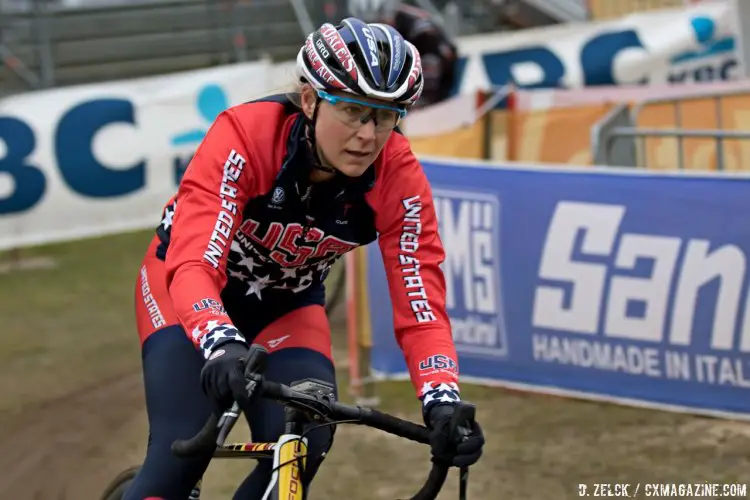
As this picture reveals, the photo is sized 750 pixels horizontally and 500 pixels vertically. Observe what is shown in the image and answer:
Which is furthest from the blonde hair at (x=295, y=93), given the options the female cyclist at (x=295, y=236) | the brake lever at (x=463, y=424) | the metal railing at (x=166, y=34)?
the metal railing at (x=166, y=34)

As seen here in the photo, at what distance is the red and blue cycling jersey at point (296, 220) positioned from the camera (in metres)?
3.83

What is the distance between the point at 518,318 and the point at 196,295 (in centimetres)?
416

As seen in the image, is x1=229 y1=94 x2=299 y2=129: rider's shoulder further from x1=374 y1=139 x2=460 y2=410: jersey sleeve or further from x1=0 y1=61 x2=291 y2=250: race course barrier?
→ x1=0 y1=61 x2=291 y2=250: race course barrier

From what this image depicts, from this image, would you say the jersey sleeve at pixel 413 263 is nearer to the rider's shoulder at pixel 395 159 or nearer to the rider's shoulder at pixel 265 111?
the rider's shoulder at pixel 395 159

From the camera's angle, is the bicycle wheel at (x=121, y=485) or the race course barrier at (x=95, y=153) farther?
the race course barrier at (x=95, y=153)

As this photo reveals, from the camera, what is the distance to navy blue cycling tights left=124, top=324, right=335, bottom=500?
3.89 m

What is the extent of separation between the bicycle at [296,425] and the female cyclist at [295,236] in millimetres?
68

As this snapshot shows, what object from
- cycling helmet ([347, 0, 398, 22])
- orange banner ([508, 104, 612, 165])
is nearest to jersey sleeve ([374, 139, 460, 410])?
orange banner ([508, 104, 612, 165])

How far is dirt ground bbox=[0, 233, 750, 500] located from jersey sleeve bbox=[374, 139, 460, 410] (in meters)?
2.46

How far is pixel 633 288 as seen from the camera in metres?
7.12

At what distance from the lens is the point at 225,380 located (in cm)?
328

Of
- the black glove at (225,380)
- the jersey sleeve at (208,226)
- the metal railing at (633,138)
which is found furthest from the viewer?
the metal railing at (633,138)

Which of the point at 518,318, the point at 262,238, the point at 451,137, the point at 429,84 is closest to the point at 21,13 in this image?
the point at 429,84

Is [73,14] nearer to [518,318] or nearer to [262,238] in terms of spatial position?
[518,318]
